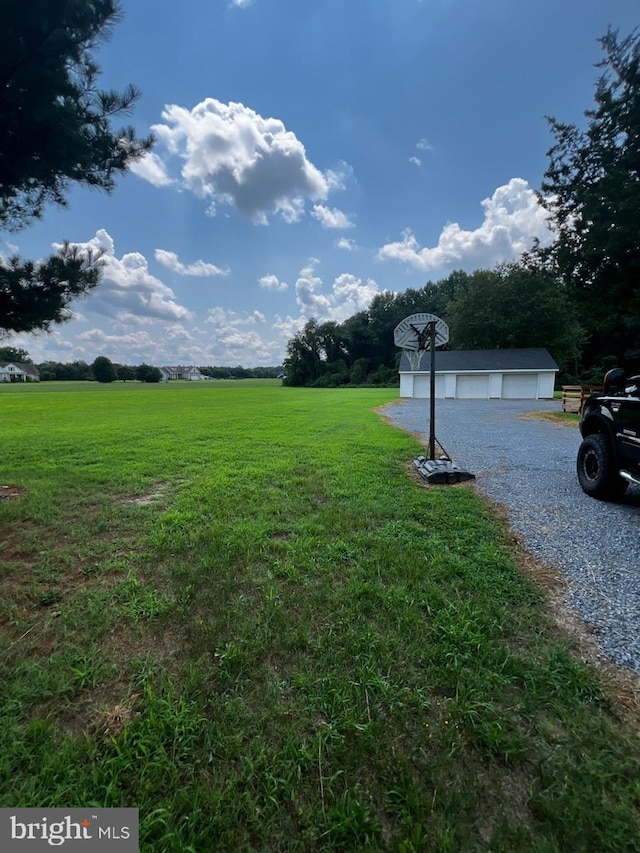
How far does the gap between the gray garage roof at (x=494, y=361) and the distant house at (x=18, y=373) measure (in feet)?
287

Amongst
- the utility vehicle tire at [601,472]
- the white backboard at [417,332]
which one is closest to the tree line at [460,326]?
the white backboard at [417,332]

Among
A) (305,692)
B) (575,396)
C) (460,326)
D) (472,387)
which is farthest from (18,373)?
(305,692)

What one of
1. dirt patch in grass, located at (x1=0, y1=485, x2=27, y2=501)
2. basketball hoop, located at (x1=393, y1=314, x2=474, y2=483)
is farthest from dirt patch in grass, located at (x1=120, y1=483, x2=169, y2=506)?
basketball hoop, located at (x1=393, y1=314, x2=474, y2=483)

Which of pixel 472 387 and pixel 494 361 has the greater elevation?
pixel 494 361

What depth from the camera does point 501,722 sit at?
1602 millimetres

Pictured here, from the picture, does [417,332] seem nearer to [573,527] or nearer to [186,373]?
[573,527]

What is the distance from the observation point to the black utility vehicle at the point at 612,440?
4039mm

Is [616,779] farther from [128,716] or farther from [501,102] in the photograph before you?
[501,102]

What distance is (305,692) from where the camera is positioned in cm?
177

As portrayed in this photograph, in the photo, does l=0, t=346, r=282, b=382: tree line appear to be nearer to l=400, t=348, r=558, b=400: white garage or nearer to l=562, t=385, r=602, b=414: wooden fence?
l=400, t=348, r=558, b=400: white garage

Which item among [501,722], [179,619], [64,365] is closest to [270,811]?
[501,722]

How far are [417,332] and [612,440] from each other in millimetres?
3261

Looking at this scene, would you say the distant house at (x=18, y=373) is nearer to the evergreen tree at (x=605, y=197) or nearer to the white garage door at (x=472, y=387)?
the white garage door at (x=472, y=387)

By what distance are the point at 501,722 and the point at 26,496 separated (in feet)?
18.7
